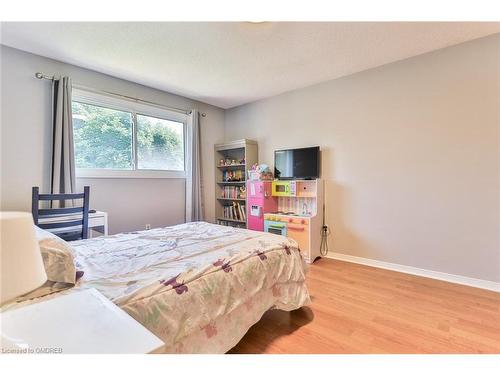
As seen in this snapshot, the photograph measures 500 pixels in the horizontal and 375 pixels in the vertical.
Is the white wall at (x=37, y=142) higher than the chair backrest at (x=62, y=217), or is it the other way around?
the white wall at (x=37, y=142)

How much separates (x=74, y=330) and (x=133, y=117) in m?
3.22

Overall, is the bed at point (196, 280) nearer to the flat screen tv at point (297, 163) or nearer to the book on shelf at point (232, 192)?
the flat screen tv at point (297, 163)

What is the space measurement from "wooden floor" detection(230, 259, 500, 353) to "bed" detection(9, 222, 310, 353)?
199mm

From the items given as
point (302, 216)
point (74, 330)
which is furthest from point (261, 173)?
point (74, 330)

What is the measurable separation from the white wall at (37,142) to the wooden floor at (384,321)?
2.39m

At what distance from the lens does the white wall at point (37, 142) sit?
2.42 metres

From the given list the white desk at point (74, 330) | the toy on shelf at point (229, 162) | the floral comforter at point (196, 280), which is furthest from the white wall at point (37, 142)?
the white desk at point (74, 330)

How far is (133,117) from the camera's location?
3.40 metres

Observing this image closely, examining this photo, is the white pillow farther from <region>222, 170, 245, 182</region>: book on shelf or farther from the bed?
<region>222, 170, 245, 182</region>: book on shelf

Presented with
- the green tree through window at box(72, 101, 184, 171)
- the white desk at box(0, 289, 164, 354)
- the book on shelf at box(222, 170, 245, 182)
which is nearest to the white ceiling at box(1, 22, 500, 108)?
the green tree through window at box(72, 101, 184, 171)

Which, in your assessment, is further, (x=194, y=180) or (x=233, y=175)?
(x=233, y=175)

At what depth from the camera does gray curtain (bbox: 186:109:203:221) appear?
3.88 m

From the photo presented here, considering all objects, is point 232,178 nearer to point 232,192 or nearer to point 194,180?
point 232,192
